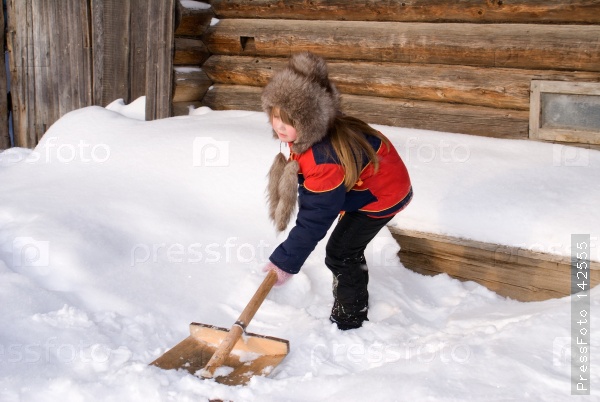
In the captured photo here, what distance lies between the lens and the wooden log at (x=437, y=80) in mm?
4400

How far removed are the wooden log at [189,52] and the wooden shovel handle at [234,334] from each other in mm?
2873

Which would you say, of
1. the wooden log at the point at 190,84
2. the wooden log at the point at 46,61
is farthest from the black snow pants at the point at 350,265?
the wooden log at the point at 46,61

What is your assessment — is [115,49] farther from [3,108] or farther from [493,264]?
[493,264]

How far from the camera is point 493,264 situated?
3.65m

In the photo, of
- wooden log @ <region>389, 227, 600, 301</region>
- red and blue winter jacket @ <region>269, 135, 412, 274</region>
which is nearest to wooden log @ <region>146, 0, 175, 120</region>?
wooden log @ <region>389, 227, 600, 301</region>

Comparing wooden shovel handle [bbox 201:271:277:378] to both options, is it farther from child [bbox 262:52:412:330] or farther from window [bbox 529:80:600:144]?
window [bbox 529:80:600:144]

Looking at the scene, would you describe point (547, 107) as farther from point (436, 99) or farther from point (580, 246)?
point (580, 246)

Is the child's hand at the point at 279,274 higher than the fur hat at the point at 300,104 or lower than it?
lower

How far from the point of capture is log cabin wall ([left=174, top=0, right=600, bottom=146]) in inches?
167

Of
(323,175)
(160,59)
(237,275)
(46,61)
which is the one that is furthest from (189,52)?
(323,175)

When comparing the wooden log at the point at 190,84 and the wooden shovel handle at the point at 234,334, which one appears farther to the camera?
the wooden log at the point at 190,84

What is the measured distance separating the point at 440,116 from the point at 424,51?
43 cm

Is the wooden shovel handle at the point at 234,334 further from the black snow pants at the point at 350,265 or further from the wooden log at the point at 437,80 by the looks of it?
the wooden log at the point at 437,80

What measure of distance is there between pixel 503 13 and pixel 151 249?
99.5 inches
